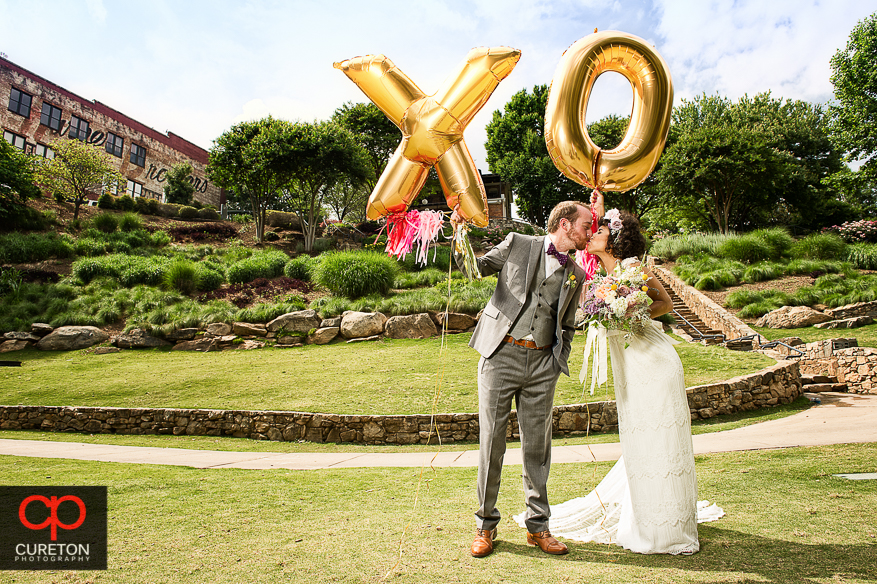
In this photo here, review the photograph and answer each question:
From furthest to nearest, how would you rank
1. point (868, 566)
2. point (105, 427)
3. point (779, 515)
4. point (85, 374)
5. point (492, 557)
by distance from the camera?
1. point (85, 374)
2. point (105, 427)
3. point (779, 515)
4. point (492, 557)
5. point (868, 566)

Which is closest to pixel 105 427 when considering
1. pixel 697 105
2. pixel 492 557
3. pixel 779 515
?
pixel 492 557

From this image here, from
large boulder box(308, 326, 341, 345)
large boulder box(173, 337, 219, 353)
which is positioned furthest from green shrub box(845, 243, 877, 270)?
large boulder box(173, 337, 219, 353)

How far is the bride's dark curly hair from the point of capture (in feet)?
10.0

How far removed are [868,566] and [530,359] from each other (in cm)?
186

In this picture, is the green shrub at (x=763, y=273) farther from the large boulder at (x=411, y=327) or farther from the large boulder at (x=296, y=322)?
the large boulder at (x=296, y=322)

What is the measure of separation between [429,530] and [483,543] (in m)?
0.52

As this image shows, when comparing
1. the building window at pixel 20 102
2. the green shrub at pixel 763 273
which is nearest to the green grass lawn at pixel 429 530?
the green shrub at pixel 763 273

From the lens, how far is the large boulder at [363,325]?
1300 centimetres

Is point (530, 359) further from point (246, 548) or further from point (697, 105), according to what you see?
point (697, 105)

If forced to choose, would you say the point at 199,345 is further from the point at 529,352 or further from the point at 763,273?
the point at 763,273

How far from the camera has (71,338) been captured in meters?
13.1

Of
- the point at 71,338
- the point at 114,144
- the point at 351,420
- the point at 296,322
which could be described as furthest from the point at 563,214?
the point at 114,144

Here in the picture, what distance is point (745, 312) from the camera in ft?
44.6

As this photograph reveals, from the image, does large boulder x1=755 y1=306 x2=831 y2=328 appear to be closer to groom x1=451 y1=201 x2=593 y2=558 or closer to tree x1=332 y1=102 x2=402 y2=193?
groom x1=451 y1=201 x2=593 y2=558
